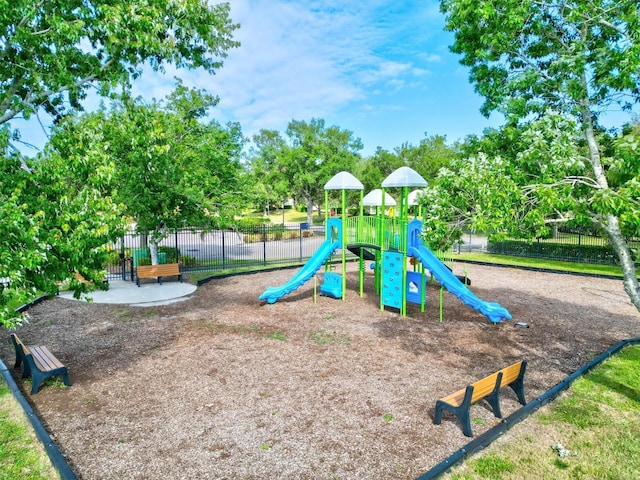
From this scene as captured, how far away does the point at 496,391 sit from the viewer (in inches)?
236

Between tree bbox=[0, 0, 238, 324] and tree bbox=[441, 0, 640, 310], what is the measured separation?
574 centimetres

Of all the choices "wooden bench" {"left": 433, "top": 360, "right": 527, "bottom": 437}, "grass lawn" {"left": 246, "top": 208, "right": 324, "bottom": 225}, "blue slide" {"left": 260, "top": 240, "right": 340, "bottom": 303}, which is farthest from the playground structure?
"grass lawn" {"left": 246, "top": 208, "right": 324, "bottom": 225}

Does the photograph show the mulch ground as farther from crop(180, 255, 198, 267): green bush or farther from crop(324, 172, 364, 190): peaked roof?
crop(180, 255, 198, 267): green bush

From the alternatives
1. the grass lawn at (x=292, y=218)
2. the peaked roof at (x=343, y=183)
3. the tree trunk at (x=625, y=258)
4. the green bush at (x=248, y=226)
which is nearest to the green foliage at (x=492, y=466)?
the tree trunk at (x=625, y=258)

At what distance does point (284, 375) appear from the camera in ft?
25.2

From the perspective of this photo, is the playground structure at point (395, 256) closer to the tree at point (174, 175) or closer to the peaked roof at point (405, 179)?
the peaked roof at point (405, 179)

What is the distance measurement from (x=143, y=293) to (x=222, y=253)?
9.31 m

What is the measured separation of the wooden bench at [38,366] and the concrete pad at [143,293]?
520cm

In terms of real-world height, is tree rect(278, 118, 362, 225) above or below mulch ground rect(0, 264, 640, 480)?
above

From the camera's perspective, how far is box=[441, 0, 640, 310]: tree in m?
5.48

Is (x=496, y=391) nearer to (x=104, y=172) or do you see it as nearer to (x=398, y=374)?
(x=398, y=374)

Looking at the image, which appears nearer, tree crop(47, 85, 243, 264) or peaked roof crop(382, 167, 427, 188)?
peaked roof crop(382, 167, 427, 188)

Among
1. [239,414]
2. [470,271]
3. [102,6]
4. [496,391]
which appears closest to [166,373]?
[239,414]

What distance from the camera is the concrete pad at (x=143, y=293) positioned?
13336mm
